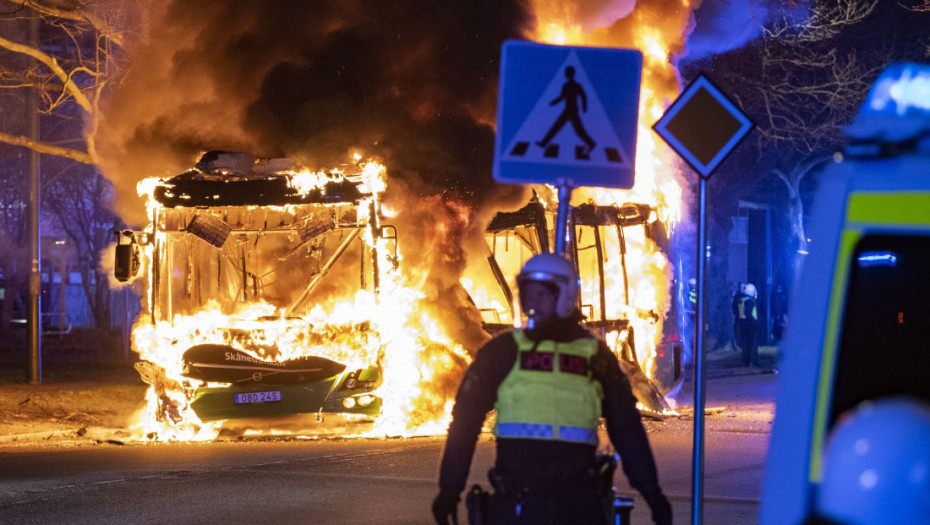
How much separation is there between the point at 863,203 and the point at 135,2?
1765 centimetres

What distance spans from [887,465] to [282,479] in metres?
8.65

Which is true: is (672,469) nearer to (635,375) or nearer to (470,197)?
(635,375)

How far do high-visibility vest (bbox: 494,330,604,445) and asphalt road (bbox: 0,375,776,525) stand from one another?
4252mm

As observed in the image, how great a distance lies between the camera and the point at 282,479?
33.2 ft

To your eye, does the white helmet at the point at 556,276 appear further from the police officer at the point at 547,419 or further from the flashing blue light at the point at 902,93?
the flashing blue light at the point at 902,93

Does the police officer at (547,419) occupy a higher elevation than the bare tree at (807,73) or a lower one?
lower

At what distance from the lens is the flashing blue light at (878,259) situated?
302 cm

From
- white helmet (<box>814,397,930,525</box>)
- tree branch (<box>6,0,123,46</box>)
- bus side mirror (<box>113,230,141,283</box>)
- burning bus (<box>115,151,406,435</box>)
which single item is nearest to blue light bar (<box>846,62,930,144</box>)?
white helmet (<box>814,397,930,525</box>)

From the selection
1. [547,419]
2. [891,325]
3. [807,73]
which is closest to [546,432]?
[547,419]

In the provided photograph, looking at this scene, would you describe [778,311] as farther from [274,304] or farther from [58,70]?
[274,304]

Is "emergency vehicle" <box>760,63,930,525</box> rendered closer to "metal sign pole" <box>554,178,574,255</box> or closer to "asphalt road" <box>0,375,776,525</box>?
"metal sign pole" <box>554,178,574,255</box>

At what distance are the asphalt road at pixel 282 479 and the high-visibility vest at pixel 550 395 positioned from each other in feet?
14.0

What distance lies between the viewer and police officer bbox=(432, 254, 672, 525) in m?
4.11

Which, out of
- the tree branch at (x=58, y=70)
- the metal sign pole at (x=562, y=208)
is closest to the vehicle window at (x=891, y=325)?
the metal sign pole at (x=562, y=208)
